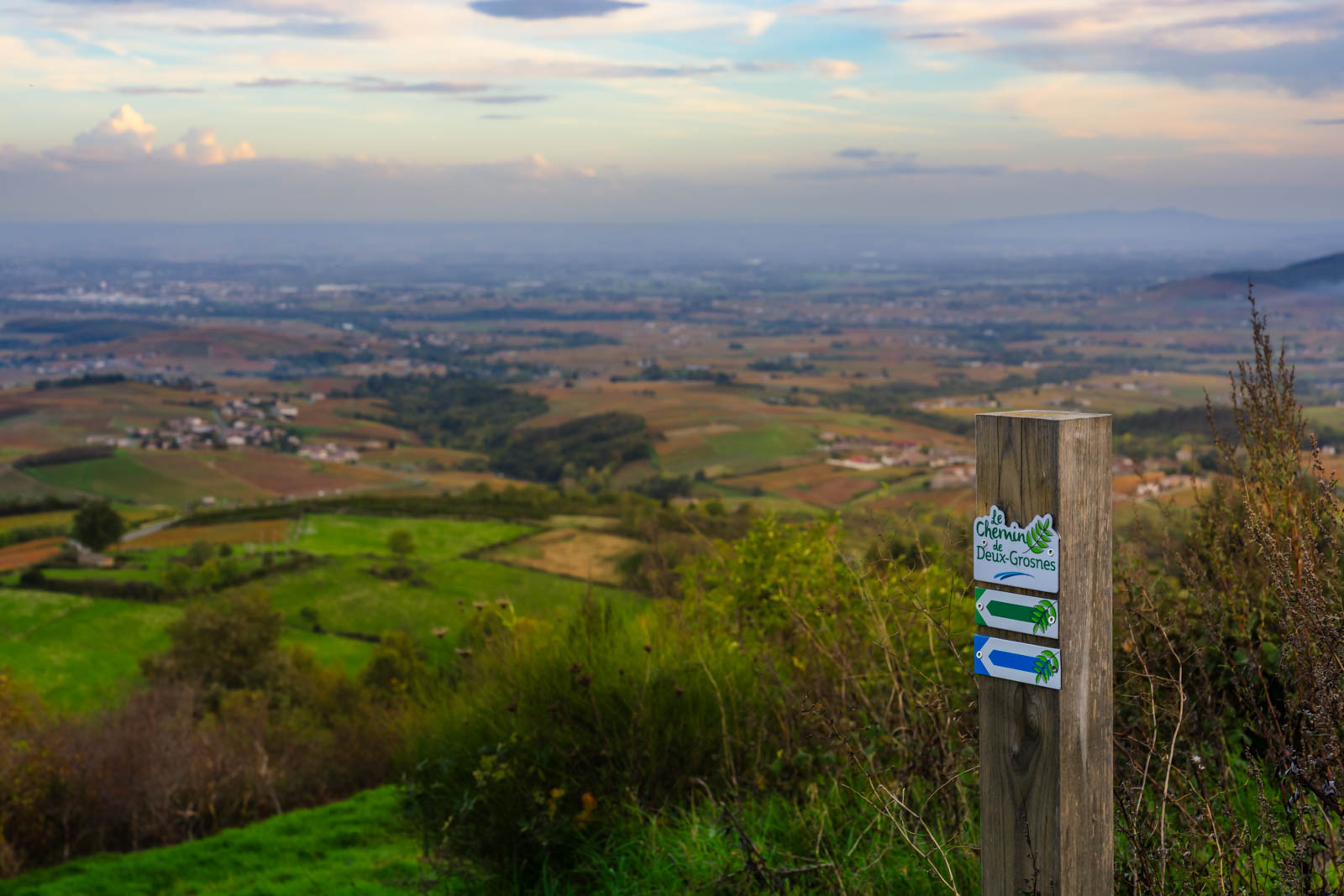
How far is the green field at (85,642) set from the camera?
29938 millimetres

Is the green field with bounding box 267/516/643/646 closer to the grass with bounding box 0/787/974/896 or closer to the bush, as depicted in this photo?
the grass with bounding box 0/787/974/896

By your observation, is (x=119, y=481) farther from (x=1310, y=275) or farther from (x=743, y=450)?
(x=1310, y=275)

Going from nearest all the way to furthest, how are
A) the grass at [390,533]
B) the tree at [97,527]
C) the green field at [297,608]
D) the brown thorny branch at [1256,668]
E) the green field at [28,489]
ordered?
the brown thorny branch at [1256,668], the green field at [297,608], the tree at [97,527], the grass at [390,533], the green field at [28,489]

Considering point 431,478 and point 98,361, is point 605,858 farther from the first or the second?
point 98,361

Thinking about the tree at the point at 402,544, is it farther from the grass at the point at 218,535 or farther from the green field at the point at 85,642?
the green field at the point at 85,642

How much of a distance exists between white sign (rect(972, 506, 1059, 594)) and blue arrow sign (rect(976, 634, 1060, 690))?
0.12 metres

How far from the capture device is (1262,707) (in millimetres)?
Result: 3518

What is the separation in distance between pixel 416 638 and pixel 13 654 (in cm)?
1241

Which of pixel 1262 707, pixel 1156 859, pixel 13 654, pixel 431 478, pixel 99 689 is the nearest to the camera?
pixel 1156 859

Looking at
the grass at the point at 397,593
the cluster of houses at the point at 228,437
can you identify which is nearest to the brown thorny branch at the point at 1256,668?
the grass at the point at 397,593

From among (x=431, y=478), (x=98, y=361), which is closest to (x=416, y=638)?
(x=431, y=478)

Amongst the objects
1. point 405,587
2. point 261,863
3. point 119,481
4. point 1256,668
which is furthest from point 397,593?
point 1256,668

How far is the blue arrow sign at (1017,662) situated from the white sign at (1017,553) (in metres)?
0.12

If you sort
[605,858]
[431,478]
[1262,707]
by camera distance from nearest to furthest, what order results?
[1262,707], [605,858], [431,478]
